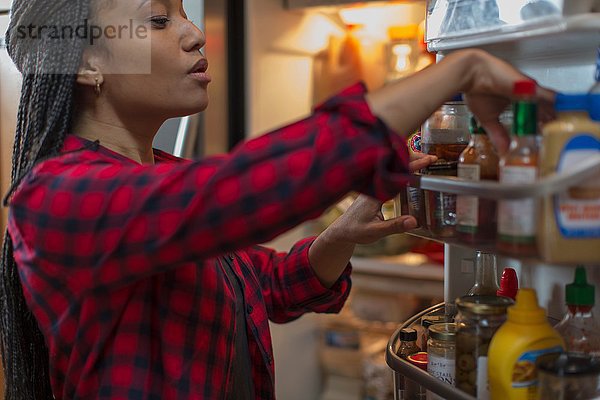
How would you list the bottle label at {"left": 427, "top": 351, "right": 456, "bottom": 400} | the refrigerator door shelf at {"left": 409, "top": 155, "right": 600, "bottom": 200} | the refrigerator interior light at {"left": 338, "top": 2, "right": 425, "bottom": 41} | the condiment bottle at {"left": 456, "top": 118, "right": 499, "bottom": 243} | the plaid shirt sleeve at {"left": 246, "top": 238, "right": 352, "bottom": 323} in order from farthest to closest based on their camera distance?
the refrigerator interior light at {"left": 338, "top": 2, "right": 425, "bottom": 41}
the plaid shirt sleeve at {"left": 246, "top": 238, "right": 352, "bottom": 323}
the bottle label at {"left": 427, "top": 351, "right": 456, "bottom": 400}
the condiment bottle at {"left": 456, "top": 118, "right": 499, "bottom": 243}
the refrigerator door shelf at {"left": 409, "top": 155, "right": 600, "bottom": 200}

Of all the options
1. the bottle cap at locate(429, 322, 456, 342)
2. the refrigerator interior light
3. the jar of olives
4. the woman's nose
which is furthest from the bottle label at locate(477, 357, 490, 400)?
the refrigerator interior light

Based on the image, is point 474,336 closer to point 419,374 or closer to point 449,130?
point 419,374

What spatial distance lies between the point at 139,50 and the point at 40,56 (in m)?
0.15

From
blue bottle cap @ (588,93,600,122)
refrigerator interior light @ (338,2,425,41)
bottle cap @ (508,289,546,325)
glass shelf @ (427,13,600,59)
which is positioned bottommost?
bottle cap @ (508,289,546,325)

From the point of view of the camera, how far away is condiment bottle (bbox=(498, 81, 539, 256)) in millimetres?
707

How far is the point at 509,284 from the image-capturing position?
3.20 ft

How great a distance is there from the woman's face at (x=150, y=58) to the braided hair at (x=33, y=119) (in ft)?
0.13

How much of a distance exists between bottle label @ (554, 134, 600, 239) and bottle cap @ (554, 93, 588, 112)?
4cm

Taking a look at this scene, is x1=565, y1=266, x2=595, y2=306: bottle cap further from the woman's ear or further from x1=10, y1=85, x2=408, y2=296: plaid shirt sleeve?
the woman's ear

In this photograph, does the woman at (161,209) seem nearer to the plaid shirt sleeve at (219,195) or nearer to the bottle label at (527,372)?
the plaid shirt sleeve at (219,195)

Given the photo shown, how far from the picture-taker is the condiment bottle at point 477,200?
78 centimetres

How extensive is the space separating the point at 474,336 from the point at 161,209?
401 millimetres

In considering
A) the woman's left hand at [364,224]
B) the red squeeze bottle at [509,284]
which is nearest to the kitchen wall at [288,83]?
the woman's left hand at [364,224]

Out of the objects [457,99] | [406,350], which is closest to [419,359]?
[406,350]
